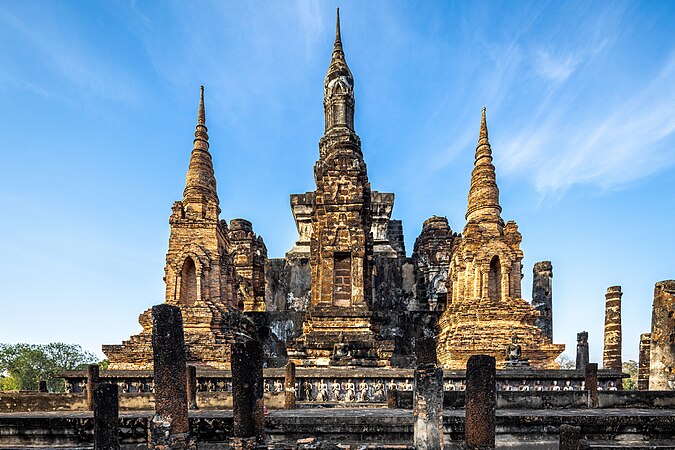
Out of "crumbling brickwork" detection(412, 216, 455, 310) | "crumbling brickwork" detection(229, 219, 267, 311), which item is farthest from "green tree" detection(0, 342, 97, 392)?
"crumbling brickwork" detection(412, 216, 455, 310)

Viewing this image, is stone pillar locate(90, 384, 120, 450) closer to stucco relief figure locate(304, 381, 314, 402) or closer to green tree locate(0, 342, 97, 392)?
stucco relief figure locate(304, 381, 314, 402)

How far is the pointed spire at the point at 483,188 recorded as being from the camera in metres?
20.4

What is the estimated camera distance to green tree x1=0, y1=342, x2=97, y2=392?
39.2m

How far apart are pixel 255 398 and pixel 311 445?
1.00 meters

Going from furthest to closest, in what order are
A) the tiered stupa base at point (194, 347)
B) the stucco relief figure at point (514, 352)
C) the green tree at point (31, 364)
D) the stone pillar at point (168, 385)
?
1. the green tree at point (31, 364)
2. the tiered stupa base at point (194, 347)
3. the stucco relief figure at point (514, 352)
4. the stone pillar at point (168, 385)

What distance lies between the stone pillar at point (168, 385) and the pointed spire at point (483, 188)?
16554mm

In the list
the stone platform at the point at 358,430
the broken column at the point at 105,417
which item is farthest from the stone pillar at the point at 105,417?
the stone platform at the point at 358,430

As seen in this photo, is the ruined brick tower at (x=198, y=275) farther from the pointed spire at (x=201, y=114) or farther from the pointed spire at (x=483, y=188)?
the pointed spire at (x=483, y=188)

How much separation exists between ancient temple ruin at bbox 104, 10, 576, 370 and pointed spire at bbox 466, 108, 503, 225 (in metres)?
0.05

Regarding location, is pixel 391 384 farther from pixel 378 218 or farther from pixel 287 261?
pixel 378 218

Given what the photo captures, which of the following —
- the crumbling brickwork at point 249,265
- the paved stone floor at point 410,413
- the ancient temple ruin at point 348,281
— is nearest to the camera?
the paved stone floor at point 410,413

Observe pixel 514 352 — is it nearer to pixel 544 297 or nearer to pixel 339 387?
pixel 339 387

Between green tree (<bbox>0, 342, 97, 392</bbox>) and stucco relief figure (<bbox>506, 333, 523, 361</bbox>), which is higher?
stucco relief figure (<bbox>506, 333, 523, 361</bbox>)

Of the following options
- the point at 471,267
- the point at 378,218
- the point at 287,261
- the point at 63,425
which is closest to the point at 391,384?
the point at 63,425
